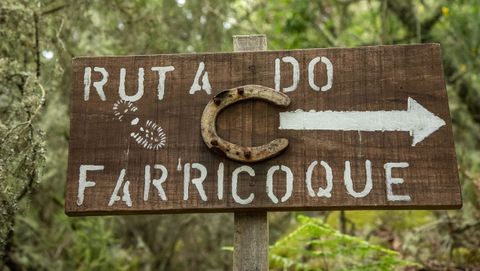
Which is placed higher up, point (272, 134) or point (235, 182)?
point (272, 134)

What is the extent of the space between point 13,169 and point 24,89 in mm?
717

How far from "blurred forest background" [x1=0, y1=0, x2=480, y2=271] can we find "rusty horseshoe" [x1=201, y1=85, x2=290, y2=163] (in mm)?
1011

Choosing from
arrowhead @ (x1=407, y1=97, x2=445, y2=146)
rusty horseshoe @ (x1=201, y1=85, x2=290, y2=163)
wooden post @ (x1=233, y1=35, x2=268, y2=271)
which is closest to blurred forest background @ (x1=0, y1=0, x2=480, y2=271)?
rusty horseshoe @ (x1=201, y1=85, x2=290, y2=163)

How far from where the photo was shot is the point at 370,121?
2.51 meters

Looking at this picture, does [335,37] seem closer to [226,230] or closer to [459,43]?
[459,43]

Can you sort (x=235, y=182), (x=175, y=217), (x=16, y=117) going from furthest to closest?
(x=175, y=217), (x=16, y=117), (x=235, y=182)

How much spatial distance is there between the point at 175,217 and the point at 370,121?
4874 millimetres

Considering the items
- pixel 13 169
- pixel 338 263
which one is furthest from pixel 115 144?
pixel 338 263

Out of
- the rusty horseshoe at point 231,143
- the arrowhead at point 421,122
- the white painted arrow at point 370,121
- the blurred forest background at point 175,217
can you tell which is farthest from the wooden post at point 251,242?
the blurred forest background at point 175,217

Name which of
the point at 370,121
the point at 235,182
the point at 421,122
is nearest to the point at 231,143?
the point at 235,182

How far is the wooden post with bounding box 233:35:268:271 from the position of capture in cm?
249

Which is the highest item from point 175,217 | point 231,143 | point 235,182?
point 231,143

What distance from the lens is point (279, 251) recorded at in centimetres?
649

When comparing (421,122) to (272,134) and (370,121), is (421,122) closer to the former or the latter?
(370,121)
